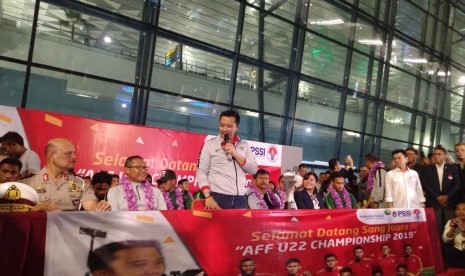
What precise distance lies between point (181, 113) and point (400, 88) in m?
9.02

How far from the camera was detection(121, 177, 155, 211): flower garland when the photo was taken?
319 cm

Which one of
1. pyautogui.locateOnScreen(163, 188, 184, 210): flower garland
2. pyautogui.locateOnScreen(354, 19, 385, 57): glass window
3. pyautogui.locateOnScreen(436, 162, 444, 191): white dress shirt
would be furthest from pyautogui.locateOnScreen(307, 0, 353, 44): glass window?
pyautogui.locateOnScreen(163, 188, 184, 210): flower garland

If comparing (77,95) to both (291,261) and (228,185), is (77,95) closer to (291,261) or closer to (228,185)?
(228,185)

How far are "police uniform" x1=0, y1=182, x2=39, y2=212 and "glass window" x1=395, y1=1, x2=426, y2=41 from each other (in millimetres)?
14262

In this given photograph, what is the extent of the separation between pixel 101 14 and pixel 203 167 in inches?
231

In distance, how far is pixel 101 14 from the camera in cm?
789

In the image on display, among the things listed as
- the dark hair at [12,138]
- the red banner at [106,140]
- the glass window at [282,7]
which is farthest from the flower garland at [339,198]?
the glass window at [282,7]

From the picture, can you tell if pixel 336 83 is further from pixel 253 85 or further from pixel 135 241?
pixel 135 241

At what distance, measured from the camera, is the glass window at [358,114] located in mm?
12516

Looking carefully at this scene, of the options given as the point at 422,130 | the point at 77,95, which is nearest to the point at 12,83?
the point at 77,95

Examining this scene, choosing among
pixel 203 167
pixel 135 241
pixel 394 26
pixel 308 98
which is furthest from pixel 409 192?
pixel 394 26

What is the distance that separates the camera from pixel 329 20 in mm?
12125

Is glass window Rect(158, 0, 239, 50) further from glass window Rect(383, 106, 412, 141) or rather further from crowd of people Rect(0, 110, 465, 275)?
glass window Rect(383, 106, 412, 141)

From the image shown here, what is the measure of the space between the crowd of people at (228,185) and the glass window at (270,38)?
376 cm
